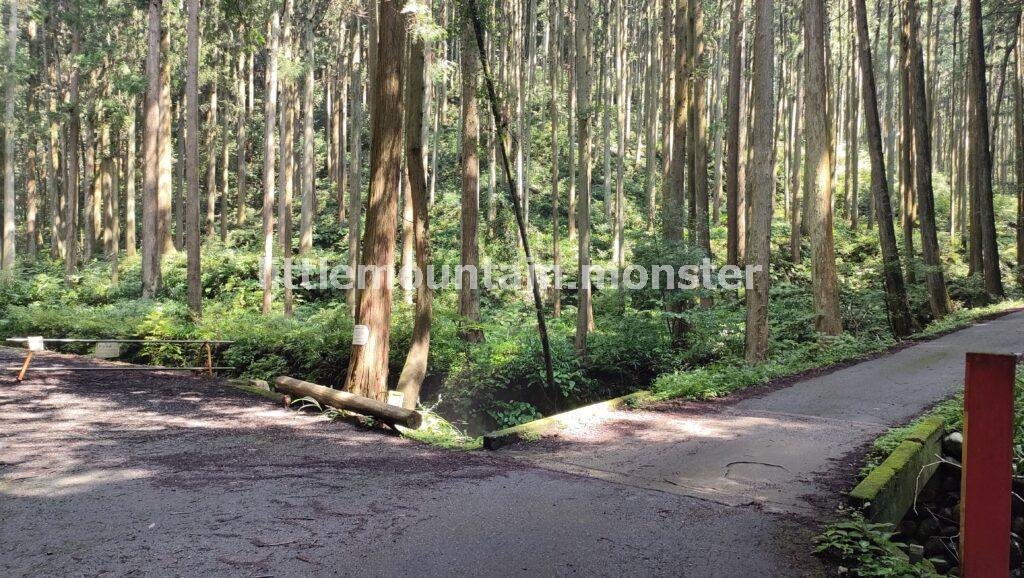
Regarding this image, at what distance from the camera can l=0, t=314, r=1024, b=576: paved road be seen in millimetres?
3961

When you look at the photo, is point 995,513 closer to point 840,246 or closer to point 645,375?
point 645,375

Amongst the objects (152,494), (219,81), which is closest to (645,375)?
(152,494)

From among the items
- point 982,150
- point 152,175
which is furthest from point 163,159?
point 982,150

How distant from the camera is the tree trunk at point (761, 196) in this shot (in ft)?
40.8

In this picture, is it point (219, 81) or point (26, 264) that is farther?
point (26, 264)

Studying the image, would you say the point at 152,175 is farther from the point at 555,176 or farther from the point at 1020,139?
the point at 1020,139

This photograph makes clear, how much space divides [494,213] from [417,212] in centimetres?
1712

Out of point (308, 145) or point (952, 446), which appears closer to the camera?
point (952, 446)

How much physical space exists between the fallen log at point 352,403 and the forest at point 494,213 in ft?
2.35

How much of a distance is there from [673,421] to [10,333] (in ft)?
68.7

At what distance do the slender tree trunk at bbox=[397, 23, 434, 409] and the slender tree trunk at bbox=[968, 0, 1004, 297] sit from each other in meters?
17.6

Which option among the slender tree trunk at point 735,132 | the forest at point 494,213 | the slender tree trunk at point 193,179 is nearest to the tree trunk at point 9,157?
the forest at point 494,213

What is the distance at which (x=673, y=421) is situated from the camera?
8.44m

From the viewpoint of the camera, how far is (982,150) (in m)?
20.6
